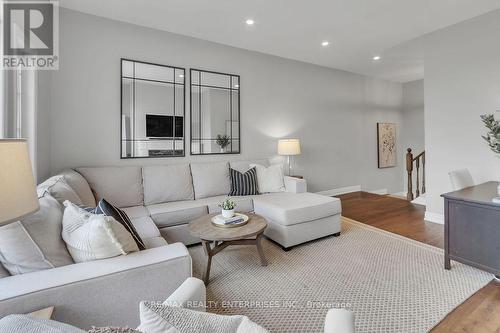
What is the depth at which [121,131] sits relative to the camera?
3203 millimetres

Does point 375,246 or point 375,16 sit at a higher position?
point 375,16

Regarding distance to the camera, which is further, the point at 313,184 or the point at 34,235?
the point at 313,184

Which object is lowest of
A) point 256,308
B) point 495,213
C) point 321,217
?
point 256,308

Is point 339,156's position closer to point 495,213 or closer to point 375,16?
point 375,16

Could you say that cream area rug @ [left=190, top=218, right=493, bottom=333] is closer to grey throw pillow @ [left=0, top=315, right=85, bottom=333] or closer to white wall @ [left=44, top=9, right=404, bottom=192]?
grey throw pillow @ [left=0, top=315, right=85, bottom=333]

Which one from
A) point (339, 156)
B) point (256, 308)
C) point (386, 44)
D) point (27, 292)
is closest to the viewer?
point (27, 292)

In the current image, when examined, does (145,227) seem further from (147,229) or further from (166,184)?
(166,184)

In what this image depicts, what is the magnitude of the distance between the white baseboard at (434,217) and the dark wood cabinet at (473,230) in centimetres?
132

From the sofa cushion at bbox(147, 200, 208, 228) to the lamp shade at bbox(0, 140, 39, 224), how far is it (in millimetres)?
1874

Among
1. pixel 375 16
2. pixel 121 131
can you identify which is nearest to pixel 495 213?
pixel 375 16

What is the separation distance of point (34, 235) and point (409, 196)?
5.34m

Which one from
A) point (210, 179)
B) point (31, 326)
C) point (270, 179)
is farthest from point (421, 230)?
Result: point (31, 326)

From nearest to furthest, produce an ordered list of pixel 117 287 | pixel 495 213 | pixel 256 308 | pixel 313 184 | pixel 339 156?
1. pixel 117 287
2. pixel 256 308
3. pixel 495 213
4. pixel 313 184
5. pixel 339 156
